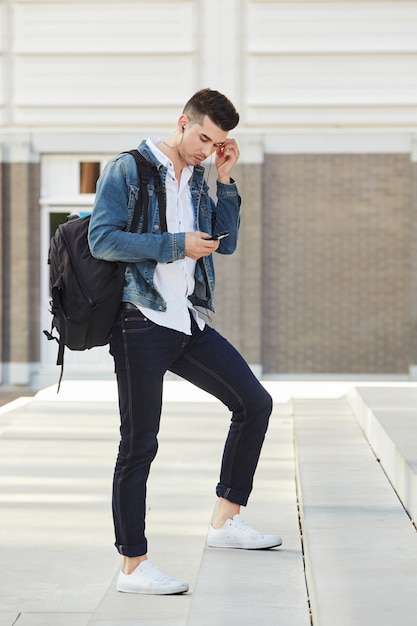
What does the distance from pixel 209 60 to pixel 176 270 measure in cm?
1224

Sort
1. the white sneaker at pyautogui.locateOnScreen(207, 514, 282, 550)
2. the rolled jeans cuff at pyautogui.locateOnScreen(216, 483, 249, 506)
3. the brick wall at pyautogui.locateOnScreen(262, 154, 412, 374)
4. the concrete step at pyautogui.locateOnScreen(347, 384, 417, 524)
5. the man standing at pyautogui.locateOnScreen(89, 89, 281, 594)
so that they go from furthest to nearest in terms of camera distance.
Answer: the brick wall at pyautogui.locateOnScreen(262, 154, 412, 374)
the concrete step at pyautogui.locateOnScreen(347, 384, 417, 524)
the white sneaker at pyautogui.locateOnScreen(207, 514, 282, 550)
the rolled jeans cuff at pyautogui.locateOnScreen(216, 483, 249, 506)
the man standing at pyautogui.locateOnScreen(89, 89, 281, 594)

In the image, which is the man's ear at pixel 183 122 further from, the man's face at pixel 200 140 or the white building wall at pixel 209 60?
the white building wall at pixel 209 60

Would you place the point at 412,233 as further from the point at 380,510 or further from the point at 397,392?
the point at 380,510

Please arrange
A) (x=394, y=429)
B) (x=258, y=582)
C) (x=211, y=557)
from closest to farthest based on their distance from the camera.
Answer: (x=258, y=582) < (x=211, y=557) < (x=394, y=429)

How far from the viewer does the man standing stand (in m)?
4.10

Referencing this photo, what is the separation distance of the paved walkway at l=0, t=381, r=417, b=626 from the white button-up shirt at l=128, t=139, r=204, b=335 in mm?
1058

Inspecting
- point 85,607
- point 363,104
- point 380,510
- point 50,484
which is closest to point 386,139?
point 363,104

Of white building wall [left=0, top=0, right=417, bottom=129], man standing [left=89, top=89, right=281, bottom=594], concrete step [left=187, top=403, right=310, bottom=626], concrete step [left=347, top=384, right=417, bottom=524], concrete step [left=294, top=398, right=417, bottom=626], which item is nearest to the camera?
concrete step [left=294, top=398, right=417, bottom=626]

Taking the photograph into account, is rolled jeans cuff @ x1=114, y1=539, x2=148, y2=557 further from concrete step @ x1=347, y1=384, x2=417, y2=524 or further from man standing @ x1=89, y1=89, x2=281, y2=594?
concrete step @ x1=347, y1=384, x2=417, y2=524

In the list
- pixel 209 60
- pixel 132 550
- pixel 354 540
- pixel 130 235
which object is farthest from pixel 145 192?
pixel 209 60

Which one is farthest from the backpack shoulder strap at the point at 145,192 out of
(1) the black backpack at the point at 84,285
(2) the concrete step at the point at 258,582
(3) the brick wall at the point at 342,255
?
(3) the brick wall at the point at 342,255

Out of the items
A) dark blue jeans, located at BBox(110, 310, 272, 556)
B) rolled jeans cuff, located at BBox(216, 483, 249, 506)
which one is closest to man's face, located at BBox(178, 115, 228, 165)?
dark blue jeans, located at BBox(110, 310, 272, 556)

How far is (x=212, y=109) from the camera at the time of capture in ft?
13.6

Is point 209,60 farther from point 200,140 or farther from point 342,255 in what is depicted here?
point 200,140
